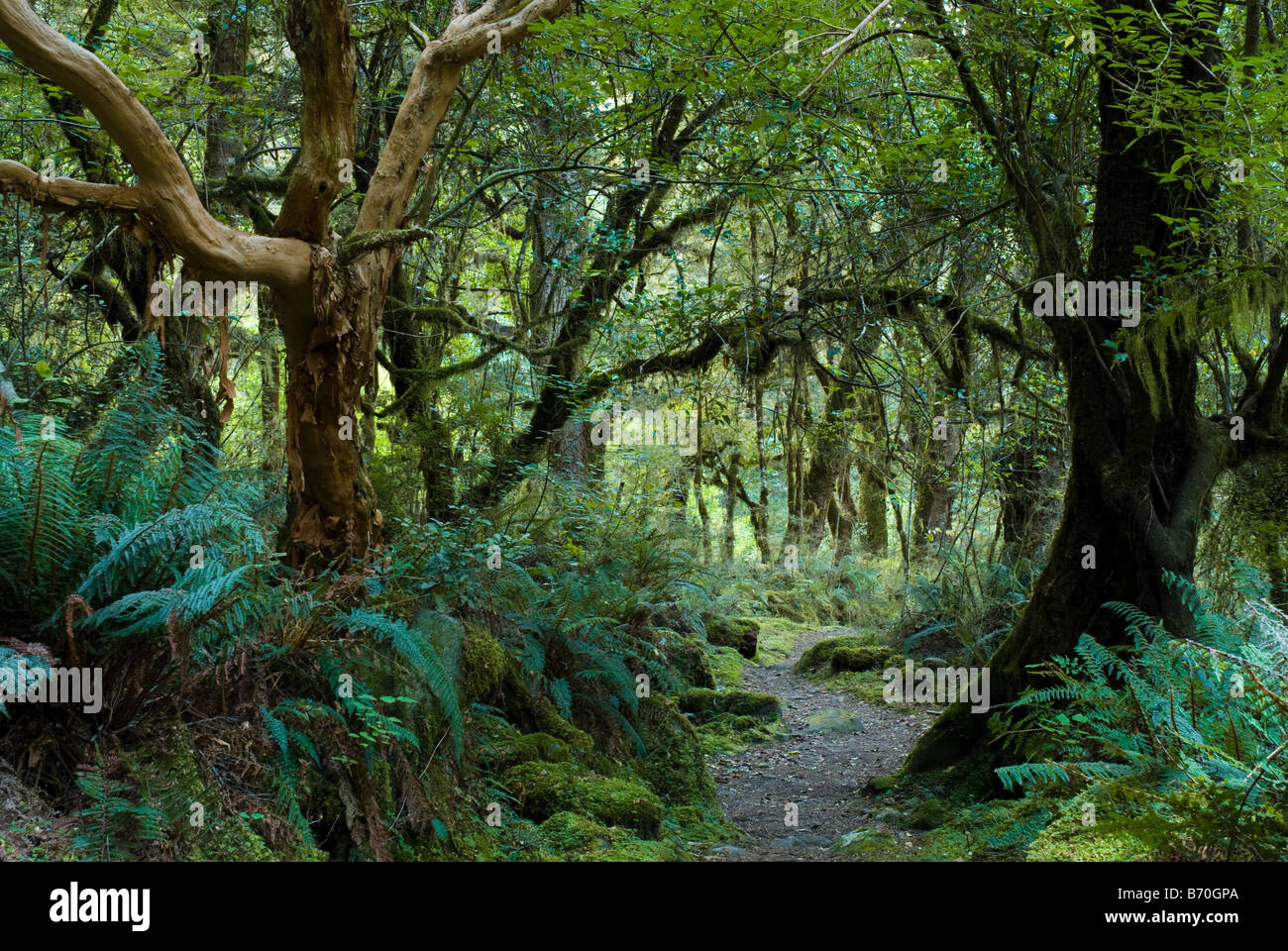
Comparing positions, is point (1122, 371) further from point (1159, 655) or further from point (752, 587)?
point (752, 587)

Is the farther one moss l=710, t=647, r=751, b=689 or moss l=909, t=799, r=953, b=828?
moss l=710, t=647, r=751, b=689

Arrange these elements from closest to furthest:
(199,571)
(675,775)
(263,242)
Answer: (199,571)
(263,242)
(675,775)

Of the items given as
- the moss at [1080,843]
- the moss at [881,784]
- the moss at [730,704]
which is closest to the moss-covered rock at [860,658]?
the moss at [730,704]

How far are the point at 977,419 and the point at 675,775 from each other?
14.6 feet

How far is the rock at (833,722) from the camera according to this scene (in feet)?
26.8

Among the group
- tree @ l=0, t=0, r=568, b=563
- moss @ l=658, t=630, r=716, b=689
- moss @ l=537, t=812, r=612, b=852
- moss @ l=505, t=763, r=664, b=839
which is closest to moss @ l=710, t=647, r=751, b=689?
moss @ l=658, t=630, r=716, b=689

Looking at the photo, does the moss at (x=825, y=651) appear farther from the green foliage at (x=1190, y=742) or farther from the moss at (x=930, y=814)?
the green foliage at (x=1190, y=742)

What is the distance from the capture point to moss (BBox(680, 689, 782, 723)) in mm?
8383

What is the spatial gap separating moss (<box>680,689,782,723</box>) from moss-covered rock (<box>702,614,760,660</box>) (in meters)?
3.03

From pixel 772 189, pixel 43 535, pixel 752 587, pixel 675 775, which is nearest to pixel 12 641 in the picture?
pixel 43 535

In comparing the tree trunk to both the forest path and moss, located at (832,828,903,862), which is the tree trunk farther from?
the forest path

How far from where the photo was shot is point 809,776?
6.92m

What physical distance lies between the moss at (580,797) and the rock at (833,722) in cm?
356

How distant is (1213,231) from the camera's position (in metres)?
4.98
